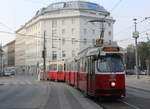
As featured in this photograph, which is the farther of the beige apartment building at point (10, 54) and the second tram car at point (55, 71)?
the beige apartment building at point (10, 54)

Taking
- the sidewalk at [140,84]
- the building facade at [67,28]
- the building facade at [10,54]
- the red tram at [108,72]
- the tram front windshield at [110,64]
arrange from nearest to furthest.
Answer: the red tram at [108,72] < the tram front windshield at [110,64] < the sidewalk at [140,84] < the building facade at [67,28] < the building facade at [10,54]

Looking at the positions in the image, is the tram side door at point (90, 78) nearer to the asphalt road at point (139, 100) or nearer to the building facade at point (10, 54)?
the asphalt road at point (139, 100)

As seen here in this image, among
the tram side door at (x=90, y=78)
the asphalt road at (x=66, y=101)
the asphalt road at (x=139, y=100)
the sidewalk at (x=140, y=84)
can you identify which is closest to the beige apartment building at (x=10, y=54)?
the sidewalk at (x=140, y=84)

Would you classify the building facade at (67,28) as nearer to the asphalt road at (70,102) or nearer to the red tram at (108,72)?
the asphalt road at (70,102)

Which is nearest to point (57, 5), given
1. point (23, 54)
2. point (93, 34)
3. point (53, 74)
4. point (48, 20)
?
point (48, 20)

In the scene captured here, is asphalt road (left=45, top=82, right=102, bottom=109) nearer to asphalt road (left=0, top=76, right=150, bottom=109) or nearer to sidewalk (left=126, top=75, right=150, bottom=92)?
asphalt road (left=0, top=76, right=150, bottom=109)

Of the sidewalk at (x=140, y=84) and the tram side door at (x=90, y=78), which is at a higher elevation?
the tram side door at (x=90, y=78)

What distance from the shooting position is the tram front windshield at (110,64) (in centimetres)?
1941

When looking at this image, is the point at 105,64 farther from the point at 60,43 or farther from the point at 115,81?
the point at 60,43

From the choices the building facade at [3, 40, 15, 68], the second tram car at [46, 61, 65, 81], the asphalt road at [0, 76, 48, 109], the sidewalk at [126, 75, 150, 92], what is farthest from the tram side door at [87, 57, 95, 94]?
the building facade at [3, 40, 15, 68]

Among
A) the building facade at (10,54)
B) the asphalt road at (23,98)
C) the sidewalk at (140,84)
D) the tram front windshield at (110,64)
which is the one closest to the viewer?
the asphalt road at (23,98)

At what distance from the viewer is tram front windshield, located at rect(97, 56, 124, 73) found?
764 inches

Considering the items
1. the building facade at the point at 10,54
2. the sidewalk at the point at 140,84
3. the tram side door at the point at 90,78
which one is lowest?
the sidewalk at the point at 140,84

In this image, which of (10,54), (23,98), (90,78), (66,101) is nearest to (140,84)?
(23,98)
